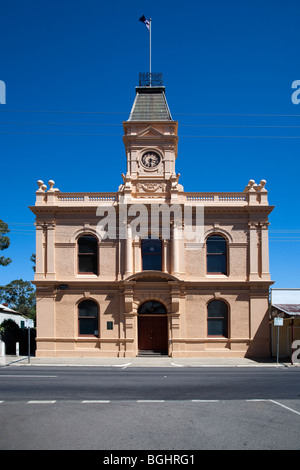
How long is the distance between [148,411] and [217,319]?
15581mm

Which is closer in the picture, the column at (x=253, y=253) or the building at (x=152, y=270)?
the building at (x=152, y=270)

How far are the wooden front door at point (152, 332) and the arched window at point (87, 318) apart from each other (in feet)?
8.67

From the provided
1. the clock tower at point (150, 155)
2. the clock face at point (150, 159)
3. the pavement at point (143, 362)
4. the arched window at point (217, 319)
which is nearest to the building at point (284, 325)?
the pavement at point (143, 362)

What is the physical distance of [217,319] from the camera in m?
26.6

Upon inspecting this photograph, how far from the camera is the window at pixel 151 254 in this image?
2680 centimetres

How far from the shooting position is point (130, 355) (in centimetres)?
2567

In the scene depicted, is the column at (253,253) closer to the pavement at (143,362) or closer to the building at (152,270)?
the building at (152,270)

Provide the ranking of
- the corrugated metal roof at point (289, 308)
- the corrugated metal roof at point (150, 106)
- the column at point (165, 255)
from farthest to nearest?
the corrugated metal roof at point (150, 106) < the column at point (165, 255) < the corrugated metal roof at point (289, 308)

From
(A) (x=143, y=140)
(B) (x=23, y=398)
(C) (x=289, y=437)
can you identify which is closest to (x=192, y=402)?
(C) (x=289, y=437)

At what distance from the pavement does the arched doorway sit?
88 cm

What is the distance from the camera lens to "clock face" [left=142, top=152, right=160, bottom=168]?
28.2 meters

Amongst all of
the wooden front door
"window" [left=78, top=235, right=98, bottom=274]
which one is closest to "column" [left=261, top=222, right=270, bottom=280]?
the wooden front door

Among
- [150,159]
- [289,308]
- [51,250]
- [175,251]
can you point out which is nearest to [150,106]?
[150,159]
